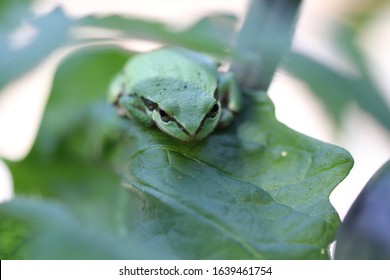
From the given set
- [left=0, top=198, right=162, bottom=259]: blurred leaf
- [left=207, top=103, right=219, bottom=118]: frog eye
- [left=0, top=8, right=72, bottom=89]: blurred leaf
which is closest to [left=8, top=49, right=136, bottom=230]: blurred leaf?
[left=207, top=103, right=219, bottom=118]: frog eye

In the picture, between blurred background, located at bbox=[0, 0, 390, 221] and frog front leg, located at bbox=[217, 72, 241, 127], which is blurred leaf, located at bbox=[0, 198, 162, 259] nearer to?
blurred background, located at bbox=[0, 0, 390, 221]

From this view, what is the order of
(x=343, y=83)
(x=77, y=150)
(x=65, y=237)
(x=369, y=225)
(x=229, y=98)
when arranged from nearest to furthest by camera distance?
(x=65, y=237) < (x=343, y=83) < (x=369, y=225) < (x=229, y=98) < (x=77, y=150)

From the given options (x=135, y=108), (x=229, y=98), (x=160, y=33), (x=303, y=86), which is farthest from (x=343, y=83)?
(x=135, y=108)

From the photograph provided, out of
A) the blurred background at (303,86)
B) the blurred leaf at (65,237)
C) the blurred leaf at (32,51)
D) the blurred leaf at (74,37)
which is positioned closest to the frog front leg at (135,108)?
the blurred background at (303,86)

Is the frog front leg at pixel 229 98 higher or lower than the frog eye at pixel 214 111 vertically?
higher

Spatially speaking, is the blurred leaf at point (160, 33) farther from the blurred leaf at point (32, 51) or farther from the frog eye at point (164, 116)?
the frog eye at point (164, 116)

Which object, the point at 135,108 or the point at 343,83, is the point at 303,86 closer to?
the point at 343,83

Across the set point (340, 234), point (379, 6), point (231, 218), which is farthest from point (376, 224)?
point (379, 6)

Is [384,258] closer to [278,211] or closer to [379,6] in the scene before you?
[278,211]
